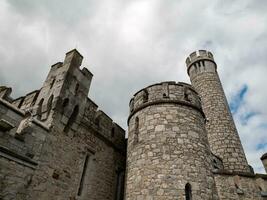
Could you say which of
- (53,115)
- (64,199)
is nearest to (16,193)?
(64,199)

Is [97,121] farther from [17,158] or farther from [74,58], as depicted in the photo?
[17,158]

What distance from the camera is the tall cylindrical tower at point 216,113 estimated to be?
10734 mm

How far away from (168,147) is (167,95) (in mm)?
2078

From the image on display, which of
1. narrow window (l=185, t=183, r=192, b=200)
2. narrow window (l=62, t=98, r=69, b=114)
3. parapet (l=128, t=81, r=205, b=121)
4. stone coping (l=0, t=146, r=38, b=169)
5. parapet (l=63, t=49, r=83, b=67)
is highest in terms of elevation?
parapet (l=63, t=49, r=83, b=67)

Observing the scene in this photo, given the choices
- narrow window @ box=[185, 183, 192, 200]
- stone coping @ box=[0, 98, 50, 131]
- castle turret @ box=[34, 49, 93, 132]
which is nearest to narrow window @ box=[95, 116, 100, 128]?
castle turret @ box=[34, 49, 93, 132]

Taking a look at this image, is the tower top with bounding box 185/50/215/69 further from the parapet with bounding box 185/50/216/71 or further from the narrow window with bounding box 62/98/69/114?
the narrow window with bounding box 62/98/69/114

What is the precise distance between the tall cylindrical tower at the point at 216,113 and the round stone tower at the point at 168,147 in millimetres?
4715

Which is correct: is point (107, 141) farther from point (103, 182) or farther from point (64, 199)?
point (64, 199)

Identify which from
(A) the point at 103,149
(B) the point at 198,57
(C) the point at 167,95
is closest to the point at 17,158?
(A) the point at 103,149

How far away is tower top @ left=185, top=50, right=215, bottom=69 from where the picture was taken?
1577 centimetres

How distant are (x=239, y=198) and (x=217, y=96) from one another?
8.57 metres

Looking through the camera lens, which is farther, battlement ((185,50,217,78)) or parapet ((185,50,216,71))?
parapet ((185,50,216,71))

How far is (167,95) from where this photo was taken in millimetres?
7441

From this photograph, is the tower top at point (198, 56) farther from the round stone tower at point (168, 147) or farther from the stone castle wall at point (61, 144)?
the stone castle wall at point (61, 144)
